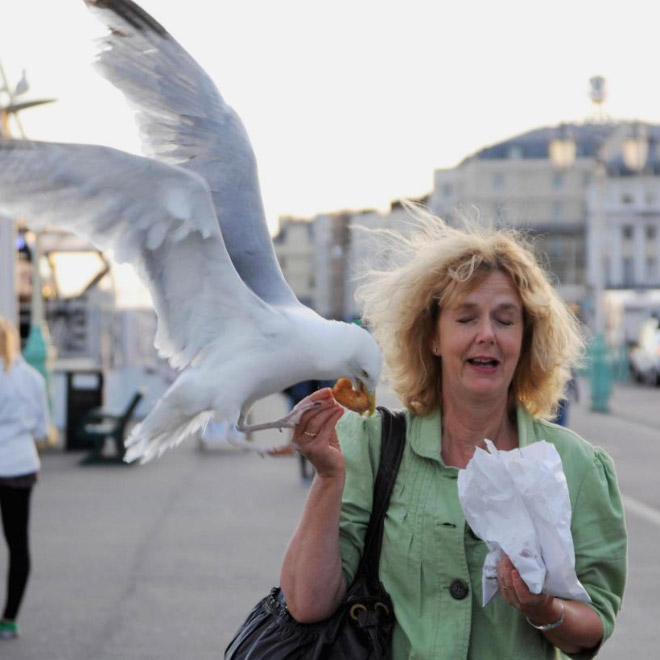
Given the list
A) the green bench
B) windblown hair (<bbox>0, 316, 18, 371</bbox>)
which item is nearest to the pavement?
the green bench

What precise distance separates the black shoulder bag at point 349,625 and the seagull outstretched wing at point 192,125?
0.61 m

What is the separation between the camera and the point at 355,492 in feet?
9.21

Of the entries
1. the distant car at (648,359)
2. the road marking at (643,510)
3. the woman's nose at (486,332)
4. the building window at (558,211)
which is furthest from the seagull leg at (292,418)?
the building window at (558,211)

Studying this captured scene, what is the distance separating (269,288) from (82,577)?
16.9 feet

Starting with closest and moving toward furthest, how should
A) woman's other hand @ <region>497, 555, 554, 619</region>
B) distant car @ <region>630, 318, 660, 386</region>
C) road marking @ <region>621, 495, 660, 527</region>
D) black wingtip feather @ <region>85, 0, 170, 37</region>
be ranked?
1. woman's other hand @ <region>497, 555, 554, 619</region>
2. black wingtip feather @ <region>85, 0, 170, 37</region>
3. road marking @ <region>621, 495, 660, 527</region>
4. distant car @ <region>630, 318, 660, 386</region>

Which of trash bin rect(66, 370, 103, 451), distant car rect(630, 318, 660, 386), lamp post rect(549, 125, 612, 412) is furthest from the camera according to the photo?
distant car rect(630, 318, 660, 386)

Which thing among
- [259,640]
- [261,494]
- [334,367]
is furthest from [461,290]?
[261,494]

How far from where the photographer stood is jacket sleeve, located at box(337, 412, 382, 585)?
279 cm

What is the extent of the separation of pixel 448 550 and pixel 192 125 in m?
1.54

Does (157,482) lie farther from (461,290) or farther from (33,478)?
(461,290)

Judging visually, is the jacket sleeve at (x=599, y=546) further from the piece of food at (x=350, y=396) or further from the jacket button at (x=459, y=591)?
the piece of food at (x=350, y=396)

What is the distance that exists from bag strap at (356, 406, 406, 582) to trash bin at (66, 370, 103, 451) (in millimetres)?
12586

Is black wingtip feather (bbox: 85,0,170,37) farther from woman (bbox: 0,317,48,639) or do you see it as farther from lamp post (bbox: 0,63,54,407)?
lamp post (bbox: 0,63,54,407)

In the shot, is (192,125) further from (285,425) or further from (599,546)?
(599,546)
